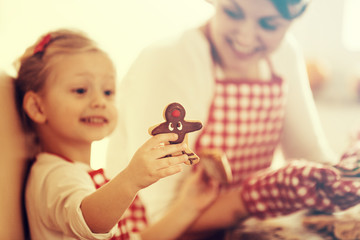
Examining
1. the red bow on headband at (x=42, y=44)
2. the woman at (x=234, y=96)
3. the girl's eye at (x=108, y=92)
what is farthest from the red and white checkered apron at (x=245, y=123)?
the red bow on headband at (x=42, y=44)

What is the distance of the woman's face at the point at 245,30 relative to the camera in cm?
72

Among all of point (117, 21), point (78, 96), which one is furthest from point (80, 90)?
point (117, 21)

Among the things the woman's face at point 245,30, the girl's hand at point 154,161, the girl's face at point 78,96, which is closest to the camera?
the girl's hand at point 154,161

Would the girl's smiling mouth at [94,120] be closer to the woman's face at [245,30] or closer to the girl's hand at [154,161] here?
the girl's hand at [154,161]

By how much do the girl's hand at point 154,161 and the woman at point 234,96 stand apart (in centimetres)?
15

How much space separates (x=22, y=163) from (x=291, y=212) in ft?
1.65

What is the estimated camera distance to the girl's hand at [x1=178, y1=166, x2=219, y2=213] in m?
0.76

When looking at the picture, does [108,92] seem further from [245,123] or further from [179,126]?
[245,123]

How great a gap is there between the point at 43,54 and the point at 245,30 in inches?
14.7

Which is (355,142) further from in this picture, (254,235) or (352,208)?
(254,235)

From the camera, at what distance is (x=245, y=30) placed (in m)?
0.73

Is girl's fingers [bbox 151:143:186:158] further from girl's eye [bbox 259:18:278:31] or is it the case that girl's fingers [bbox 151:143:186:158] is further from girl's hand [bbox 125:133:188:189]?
girl's eye [bbox 259:18:278:31]

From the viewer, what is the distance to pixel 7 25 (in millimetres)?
592

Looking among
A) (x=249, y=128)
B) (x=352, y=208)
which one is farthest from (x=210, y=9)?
(x=352, y=208)
